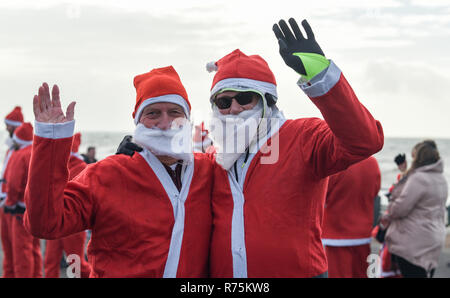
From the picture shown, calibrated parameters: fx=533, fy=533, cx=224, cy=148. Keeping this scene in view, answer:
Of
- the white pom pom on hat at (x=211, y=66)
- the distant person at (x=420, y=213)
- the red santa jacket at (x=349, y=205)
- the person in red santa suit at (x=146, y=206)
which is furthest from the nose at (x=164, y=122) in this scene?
the distant person at (x=420, y=213)

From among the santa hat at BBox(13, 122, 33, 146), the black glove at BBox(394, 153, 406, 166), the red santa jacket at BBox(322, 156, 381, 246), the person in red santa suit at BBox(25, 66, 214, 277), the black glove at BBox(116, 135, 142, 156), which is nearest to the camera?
the person in red santa suit at BBox(25, 66, 214, 277)

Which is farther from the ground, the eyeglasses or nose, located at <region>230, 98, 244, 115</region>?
the eyeglasses

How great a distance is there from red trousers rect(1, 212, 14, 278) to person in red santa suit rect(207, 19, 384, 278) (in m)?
5.34

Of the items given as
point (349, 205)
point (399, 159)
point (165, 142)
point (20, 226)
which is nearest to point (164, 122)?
point (165, 142)

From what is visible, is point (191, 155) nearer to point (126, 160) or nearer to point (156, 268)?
point (126, 160)

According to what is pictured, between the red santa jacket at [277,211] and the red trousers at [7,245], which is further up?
the red santa jacket at [277,211]

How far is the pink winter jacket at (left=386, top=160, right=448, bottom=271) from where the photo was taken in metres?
5.52

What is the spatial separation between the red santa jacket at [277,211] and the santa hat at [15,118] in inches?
272

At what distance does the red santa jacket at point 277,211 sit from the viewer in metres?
2.55

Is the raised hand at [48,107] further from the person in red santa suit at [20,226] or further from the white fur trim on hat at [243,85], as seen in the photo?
the person in red santa suit at [20,226]

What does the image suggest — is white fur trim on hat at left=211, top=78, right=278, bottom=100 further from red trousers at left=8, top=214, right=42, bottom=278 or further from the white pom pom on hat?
red trousers at left=8, top=214, right=42, bottom=278

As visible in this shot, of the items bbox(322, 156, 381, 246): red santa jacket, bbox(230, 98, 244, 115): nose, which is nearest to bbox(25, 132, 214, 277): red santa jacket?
bbox(230, 98, 244, 115): nose

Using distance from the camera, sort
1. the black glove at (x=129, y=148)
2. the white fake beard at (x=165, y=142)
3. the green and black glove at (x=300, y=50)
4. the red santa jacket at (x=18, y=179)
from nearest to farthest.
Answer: the green and black glove at (x=300, y=50) → the white fake beard at (x=165, y=142) → the black glove at (x=129, y=148) → the red santa jacket at (x=18, y=179)
